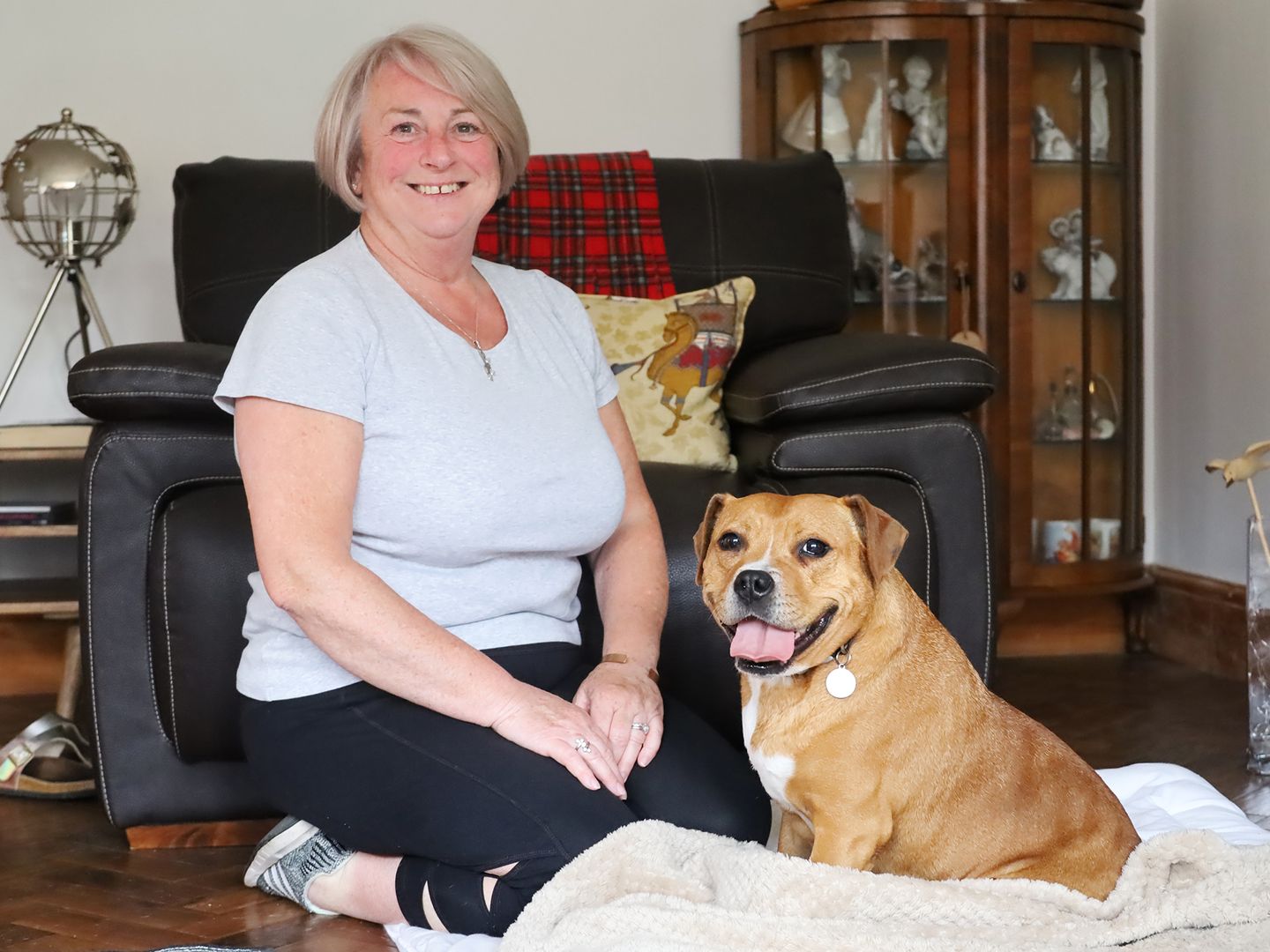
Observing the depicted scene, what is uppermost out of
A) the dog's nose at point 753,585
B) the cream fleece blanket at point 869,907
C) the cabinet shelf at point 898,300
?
the cabinet shelf at point 898,300

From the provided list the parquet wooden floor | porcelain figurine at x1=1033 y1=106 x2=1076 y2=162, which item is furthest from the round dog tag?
porcelain figurine at x1=1033 y1=106 x2=1076 y2=162

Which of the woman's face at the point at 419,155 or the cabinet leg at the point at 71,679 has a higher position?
the woman's face at the point at 419,155

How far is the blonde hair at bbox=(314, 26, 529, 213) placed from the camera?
1.81 metres

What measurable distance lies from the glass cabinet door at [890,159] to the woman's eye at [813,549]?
6.88 ft

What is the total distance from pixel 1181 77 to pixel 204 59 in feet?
7.92

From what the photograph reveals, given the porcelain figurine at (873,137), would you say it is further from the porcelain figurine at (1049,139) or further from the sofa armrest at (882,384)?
the sofa armrest at (882,384)

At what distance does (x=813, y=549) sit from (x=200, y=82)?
8.31 ft

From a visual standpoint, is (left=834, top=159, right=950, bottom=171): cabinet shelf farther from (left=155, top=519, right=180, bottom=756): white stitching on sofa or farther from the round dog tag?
the round dog tag

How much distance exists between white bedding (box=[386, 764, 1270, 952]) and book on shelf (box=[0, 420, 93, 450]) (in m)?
1.44

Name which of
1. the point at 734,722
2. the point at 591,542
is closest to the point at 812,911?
the point at 591,542

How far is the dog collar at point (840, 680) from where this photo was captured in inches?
59.8

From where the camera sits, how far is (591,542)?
186 cm

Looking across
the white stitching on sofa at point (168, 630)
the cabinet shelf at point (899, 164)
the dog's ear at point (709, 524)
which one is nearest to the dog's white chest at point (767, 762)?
the dog's ear at point (709, 524)

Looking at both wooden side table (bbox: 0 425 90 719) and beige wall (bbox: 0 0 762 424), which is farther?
beige wall (bbox: 0 0 762 424)
